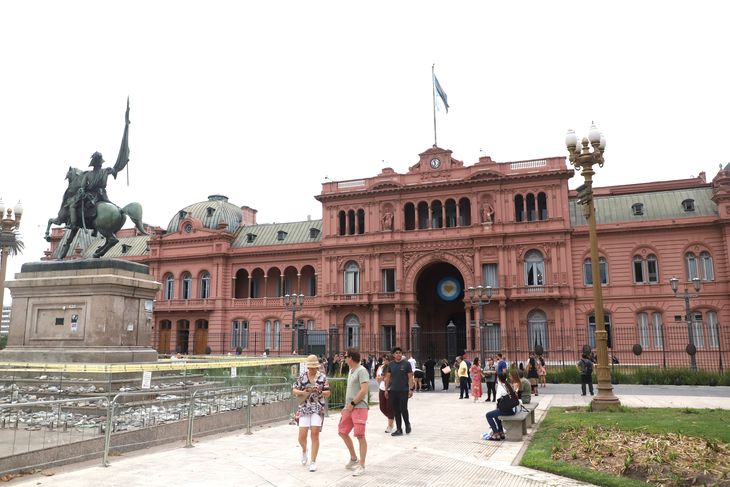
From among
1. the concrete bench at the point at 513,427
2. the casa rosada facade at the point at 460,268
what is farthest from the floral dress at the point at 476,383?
the casa rosada facade at the point at 460,268

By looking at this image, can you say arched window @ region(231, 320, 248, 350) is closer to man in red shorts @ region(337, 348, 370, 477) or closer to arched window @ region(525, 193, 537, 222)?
arched window @ region(525, 193, 537, 222)

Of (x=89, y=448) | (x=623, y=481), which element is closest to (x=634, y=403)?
(x=623, y=481)

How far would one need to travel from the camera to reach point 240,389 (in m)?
14.2

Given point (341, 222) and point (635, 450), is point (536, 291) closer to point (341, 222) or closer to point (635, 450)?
point (341, 222)

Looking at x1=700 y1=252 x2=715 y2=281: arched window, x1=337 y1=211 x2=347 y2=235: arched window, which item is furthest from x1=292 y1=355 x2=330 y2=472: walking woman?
x1=337 y1=211 x2=347 y2=235: arched window

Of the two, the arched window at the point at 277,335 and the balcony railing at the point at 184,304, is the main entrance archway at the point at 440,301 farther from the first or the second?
the balcony railing at the point at 184,304

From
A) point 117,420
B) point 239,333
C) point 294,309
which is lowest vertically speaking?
point 117,420

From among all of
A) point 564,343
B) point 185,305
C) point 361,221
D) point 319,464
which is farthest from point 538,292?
point 319,464

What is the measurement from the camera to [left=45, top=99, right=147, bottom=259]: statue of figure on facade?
16.5 metres

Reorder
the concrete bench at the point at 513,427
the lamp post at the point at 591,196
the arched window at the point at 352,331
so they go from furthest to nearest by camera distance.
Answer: the arched window at the point at 352,331 → the lamp post at the point at 591,196 → the concrete bench at the point at 513,427

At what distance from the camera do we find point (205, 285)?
55.6 meters

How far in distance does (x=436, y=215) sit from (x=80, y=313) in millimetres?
36773

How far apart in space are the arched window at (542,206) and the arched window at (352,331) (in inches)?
677

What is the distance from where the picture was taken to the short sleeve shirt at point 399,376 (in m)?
13.0
